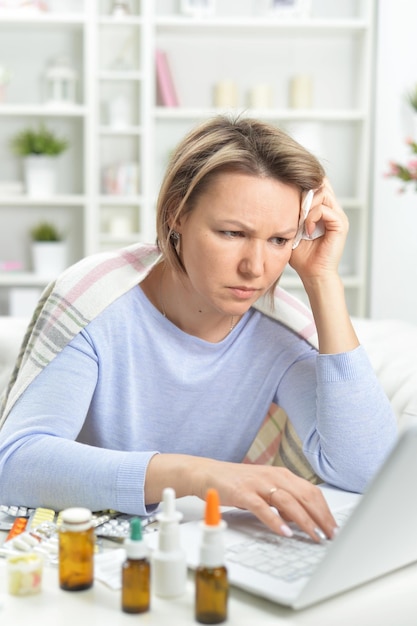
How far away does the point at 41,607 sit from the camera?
2.64ft

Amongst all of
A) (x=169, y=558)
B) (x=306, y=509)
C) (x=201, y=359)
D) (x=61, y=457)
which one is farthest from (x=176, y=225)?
(x=169, y=558)

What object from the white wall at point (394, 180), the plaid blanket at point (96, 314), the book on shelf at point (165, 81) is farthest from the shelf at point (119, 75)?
the plaid blanket at point (96, 314)

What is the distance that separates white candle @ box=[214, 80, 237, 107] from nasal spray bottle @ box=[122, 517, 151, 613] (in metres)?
3.84

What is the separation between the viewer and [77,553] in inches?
32.9

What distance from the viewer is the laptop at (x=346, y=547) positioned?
0.73m

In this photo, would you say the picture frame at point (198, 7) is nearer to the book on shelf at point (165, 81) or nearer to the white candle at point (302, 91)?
the book on shelf at point (165, 81)

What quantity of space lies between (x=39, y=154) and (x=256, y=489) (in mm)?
3553

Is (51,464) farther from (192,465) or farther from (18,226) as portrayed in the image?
(18,226)

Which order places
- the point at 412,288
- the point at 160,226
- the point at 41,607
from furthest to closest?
1. the point at 412,288
2. the point at 160,226
3. the point at 41,607

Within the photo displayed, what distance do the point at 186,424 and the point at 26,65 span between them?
3.50 m

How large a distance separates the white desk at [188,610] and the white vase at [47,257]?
11.8 feet

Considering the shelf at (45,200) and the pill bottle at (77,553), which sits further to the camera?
the shelf at (45,200)

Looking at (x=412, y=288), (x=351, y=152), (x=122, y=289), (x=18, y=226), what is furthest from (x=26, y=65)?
(x=122, y=289)

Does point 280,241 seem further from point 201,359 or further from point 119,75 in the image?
point 119,75
